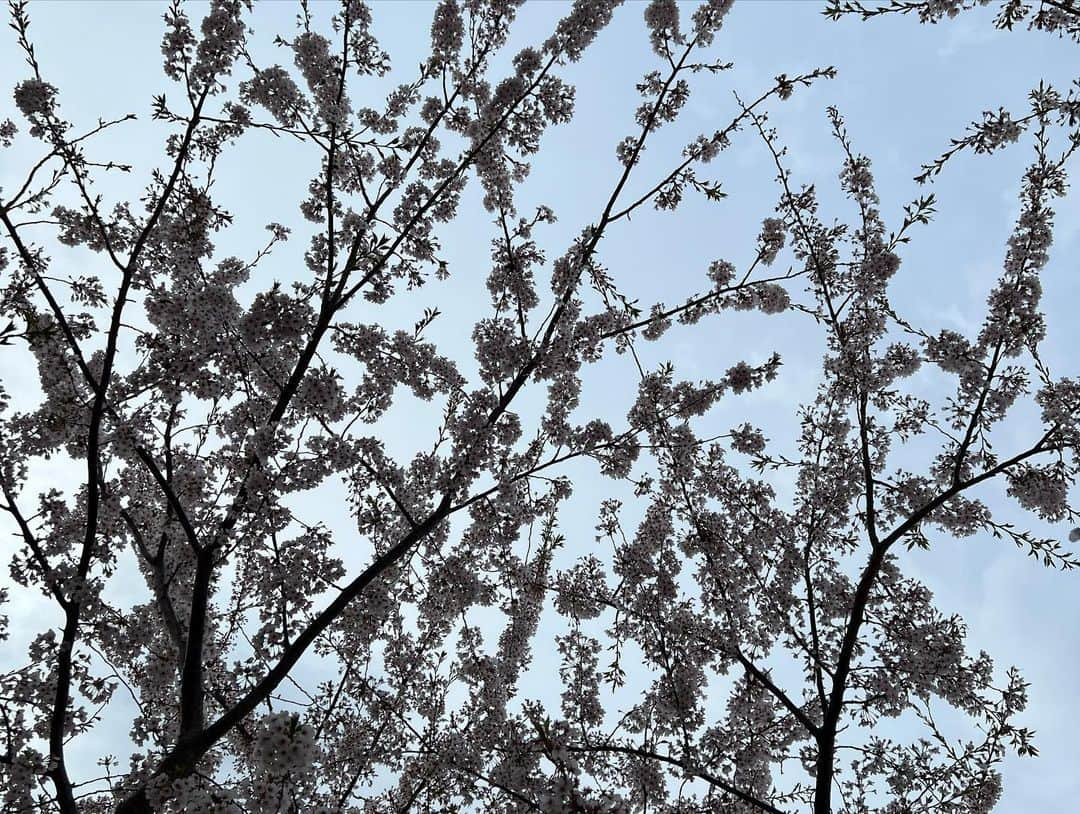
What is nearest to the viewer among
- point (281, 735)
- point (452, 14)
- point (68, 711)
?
point (281, 735)

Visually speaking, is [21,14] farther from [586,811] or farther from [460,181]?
[586,811]

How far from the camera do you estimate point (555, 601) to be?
9.76 m

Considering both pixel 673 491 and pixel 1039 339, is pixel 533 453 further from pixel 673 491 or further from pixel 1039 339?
pixel 1039 339

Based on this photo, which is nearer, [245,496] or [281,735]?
[281,735]

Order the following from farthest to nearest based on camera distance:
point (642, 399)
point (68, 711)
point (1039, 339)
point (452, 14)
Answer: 1. point (642, 399)
2. point (452, 14)
3. point (1039, 339)
4. point (68, 711)

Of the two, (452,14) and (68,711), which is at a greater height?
(452,14)

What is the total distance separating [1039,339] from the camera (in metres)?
7.67

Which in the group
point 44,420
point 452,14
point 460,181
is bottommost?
point 44,420

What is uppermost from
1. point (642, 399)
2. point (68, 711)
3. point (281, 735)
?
point (642, 399)

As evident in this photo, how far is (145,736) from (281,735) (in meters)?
5.21

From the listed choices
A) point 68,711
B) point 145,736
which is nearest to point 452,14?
point 68,711

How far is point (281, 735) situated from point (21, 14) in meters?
7.06

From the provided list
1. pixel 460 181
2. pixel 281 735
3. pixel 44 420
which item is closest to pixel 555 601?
pixel 281 735

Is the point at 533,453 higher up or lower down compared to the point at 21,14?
lower down
